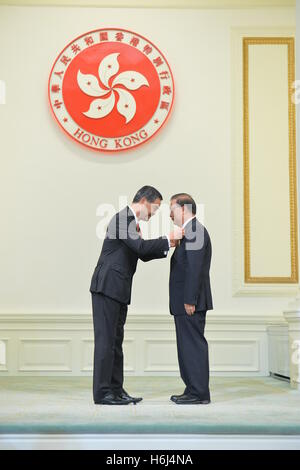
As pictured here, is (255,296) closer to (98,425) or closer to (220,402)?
(220,402)

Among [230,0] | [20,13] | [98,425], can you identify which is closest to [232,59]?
[230,0]

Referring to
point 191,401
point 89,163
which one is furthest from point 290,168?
point 191,401

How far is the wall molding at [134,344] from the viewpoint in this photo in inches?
237

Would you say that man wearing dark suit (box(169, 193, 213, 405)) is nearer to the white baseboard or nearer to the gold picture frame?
the white baseboard

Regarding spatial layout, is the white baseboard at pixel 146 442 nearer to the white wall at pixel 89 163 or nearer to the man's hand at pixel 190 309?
the man's hand at pixel 190 309

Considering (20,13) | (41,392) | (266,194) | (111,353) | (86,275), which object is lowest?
(41,392)

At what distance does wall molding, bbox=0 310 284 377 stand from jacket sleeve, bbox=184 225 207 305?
1.91m

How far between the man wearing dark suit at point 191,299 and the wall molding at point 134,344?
5.60ft

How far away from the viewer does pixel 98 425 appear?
133 inches

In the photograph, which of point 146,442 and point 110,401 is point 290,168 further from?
point 146,442

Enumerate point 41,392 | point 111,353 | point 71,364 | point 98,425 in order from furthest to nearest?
point 71,364 < point 41,392 < point 111,353 < point 98,425

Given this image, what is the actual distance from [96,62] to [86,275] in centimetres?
205

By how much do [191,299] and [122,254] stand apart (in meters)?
0.54

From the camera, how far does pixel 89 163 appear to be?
246 inches
